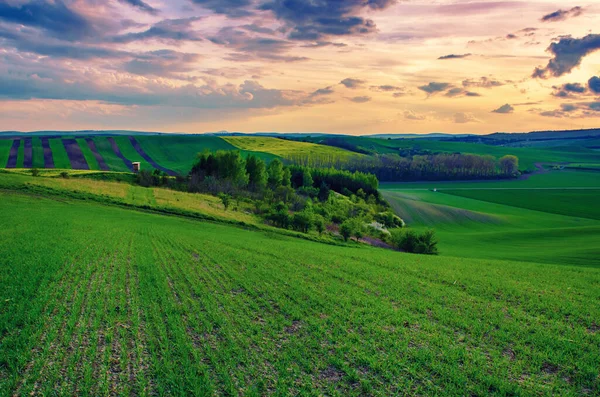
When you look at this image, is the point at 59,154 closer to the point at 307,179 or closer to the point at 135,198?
the point at 307,179

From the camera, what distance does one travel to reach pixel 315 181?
107 meters

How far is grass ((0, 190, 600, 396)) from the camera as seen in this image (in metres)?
11.2

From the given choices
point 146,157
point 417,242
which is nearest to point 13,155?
point 146,157

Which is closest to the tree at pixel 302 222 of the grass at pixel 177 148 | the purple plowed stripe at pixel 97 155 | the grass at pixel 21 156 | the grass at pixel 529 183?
the grass at pixel 177 148

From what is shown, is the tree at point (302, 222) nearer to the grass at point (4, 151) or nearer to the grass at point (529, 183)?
the grass at point (529, 183)

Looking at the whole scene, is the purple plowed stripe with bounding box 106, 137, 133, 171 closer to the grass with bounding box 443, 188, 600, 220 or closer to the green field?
the green field

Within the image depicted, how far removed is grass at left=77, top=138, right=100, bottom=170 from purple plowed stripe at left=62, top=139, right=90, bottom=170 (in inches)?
34.5

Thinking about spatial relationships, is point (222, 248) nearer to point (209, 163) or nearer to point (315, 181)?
point (209, 163)

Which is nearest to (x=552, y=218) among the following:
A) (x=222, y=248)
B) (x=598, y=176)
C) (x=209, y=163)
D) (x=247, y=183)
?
(x=247, y=183)

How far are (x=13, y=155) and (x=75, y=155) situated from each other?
49.4 ft

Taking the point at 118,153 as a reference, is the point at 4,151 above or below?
below

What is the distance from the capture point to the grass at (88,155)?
359 ft

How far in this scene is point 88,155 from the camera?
122 metres

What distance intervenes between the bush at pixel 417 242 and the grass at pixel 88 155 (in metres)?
88.3
